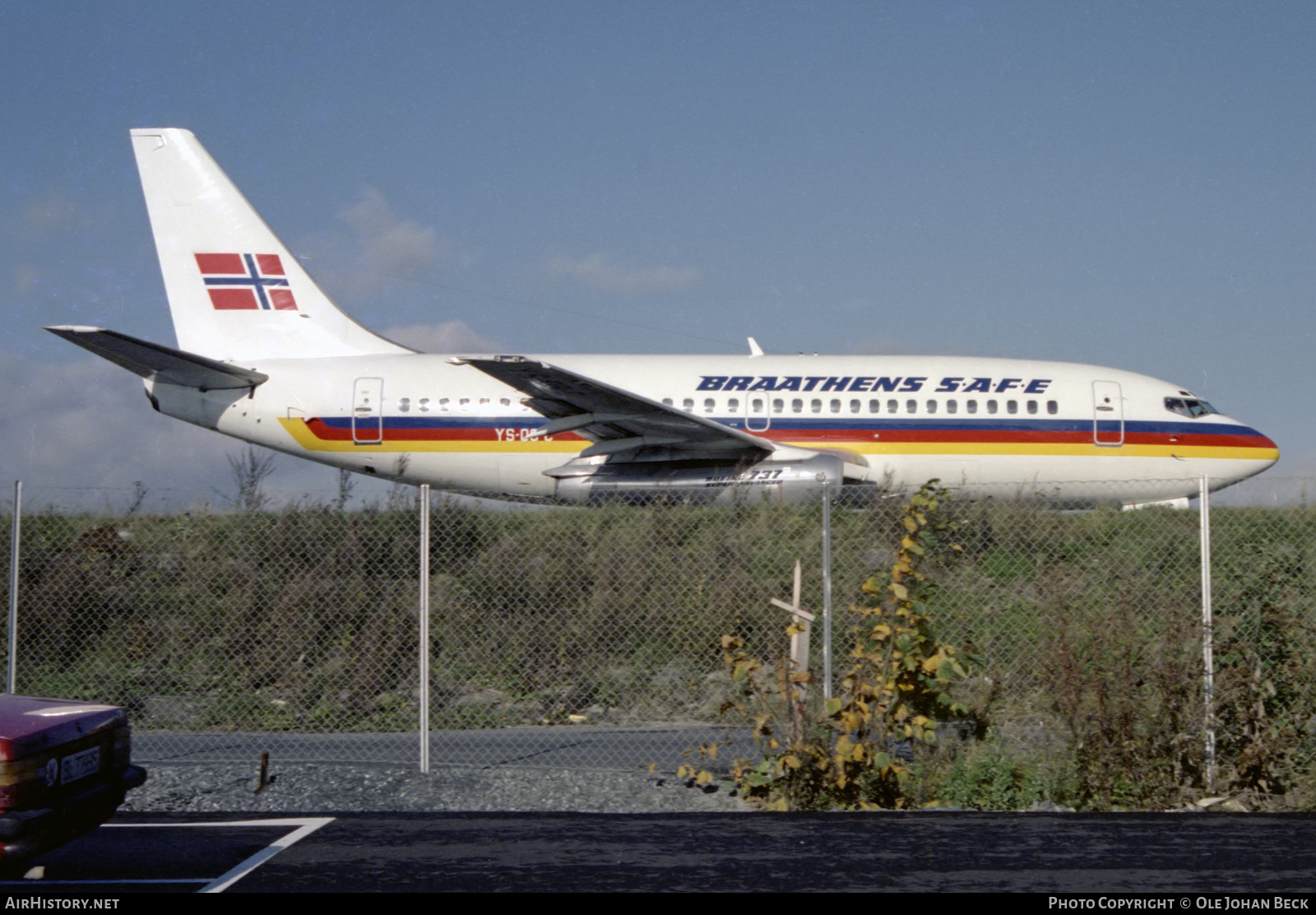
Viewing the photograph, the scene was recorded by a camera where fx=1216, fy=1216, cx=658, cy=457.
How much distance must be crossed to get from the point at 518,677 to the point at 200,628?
333 centimetres

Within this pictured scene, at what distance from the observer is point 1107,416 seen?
66.8 ft

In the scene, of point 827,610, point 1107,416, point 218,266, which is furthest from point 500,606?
point 218,266

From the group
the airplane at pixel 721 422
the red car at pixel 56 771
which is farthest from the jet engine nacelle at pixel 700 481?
the red car at pixel 56 771

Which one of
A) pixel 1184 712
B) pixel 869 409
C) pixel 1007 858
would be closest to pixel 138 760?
pixel 1007 858

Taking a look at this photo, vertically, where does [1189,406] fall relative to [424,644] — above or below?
above

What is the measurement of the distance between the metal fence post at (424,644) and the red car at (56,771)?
286 cm

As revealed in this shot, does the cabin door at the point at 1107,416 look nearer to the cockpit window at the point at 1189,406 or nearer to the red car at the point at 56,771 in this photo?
the cockpit window at the point at 1189,406

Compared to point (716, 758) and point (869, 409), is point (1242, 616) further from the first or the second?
point (869, 409)

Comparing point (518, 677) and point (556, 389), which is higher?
point (556, 389)

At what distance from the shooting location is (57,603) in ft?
41.4

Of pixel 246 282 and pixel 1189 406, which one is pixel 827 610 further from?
pixel 246 282

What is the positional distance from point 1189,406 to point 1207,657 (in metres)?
13.6

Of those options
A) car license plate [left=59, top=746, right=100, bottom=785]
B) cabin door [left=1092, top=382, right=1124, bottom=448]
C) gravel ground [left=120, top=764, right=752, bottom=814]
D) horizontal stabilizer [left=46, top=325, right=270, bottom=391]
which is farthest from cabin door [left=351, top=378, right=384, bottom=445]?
car license plate [left=59, top=746, right=100, bottom=785]

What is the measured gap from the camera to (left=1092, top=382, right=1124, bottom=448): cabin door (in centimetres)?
2027
